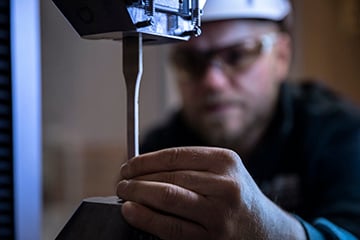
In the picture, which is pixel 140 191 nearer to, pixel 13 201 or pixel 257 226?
pixel 257 226

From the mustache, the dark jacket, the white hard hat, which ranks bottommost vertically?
the dark jacket

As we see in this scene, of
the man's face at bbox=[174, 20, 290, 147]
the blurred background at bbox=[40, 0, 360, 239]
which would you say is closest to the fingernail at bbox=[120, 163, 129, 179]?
the man's face at bbox=[174, 20, 290, 147]

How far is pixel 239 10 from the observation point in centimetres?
124

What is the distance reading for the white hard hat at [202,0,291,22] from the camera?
3.98 ft

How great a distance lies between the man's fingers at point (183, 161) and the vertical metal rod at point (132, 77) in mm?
12

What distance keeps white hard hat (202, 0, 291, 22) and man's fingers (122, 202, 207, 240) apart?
916 mm

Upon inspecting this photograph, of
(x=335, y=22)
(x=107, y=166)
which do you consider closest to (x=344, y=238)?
(x=107, y=166)

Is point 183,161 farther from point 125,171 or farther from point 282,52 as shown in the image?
Answer: point 282,52

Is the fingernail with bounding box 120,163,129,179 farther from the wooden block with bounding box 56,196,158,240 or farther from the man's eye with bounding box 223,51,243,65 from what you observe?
the man's eye with bounding box 223,51,243,65

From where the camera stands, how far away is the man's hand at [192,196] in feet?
1.01

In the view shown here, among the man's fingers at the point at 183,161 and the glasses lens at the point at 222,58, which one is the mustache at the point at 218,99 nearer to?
the glasses lens at the point at 222,58

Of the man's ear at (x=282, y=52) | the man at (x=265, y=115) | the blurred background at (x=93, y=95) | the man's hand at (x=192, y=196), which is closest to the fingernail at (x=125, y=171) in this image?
the man's hand at (x=192, y=196)

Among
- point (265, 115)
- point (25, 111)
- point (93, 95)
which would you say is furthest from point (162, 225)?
point (93, 95)

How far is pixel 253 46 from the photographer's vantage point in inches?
49.8
